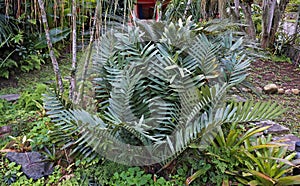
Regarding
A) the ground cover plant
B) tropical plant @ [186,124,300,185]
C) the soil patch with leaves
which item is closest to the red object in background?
the soil patch with leaves

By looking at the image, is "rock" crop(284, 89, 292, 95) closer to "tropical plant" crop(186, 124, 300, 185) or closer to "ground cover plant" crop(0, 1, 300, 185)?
"ground cover plant" crop(0, 1, 300, 185)

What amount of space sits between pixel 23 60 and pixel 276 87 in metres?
2.96

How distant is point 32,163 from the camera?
164 centimetres

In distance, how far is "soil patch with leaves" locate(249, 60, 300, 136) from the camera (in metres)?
2.40

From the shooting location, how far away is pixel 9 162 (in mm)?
1683

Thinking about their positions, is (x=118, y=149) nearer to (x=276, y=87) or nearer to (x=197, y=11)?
(x=276, y=87)

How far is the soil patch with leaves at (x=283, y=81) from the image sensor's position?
2395 millimetres

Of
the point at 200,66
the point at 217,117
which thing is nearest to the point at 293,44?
the point at 200,66

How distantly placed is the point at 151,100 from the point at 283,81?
251cm

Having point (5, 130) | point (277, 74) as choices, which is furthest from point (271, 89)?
point (5, 130)

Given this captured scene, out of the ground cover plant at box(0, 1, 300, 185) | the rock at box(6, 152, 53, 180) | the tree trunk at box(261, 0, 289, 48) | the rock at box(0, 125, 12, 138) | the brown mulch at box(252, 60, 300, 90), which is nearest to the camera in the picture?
the ground cover plant at box(0, 1, 300, 185)

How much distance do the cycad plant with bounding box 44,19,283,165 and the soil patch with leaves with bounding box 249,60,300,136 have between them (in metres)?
0.98

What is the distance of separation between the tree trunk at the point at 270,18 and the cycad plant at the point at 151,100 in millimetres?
2774

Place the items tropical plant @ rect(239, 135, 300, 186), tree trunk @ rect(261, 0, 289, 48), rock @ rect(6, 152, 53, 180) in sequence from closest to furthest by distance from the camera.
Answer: tropical plant @ rect(239, 135, 300, 186) < rock @ rect(6, 152, 53, 180) < tree trunk @ rect(261, 0, 289, 48)
